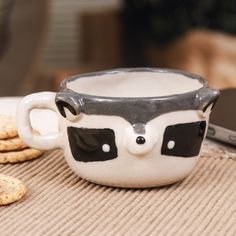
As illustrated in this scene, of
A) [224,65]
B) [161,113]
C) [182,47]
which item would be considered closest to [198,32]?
[182,47]

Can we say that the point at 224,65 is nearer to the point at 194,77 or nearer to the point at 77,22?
the point at 77,22

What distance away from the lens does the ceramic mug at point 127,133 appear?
0.57 m

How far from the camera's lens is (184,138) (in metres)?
0.59

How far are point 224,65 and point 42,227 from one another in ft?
5.90

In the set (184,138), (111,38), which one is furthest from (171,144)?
(111,38)

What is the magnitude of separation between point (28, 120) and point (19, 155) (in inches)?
2.8

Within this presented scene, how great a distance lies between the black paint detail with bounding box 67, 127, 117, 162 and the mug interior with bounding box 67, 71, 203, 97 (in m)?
0.08

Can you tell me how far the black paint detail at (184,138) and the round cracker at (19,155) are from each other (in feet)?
0.57

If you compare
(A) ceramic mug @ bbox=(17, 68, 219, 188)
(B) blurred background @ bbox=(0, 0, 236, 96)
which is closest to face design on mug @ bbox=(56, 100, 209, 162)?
(A) ceramic mug @ bbox=(17, 68, 219, 188)

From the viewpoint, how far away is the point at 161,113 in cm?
57

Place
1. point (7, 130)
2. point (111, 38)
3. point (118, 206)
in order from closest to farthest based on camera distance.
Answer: point (118, 206) < point (7, 130) < point (111, 38)

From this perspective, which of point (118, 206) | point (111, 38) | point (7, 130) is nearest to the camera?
point (118, 206)

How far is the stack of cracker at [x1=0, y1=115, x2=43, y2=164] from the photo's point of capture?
678 mm

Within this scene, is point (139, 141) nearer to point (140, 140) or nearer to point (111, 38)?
point (140, 140)
